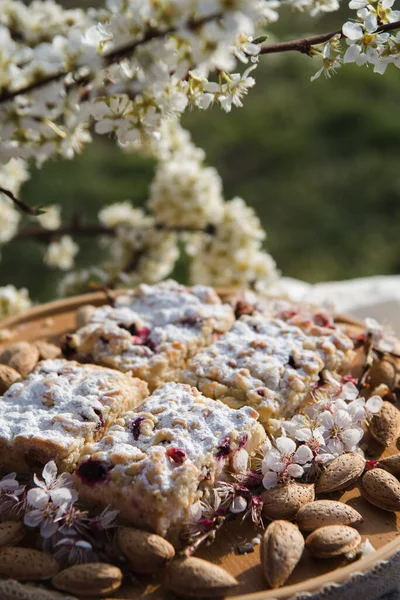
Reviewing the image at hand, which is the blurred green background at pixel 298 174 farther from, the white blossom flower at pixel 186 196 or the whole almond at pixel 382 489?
the whole almond at pixel 382 489

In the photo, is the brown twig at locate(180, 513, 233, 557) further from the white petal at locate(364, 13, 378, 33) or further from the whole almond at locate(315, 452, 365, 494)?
the white petal at locate(364, 13, 378, 33)

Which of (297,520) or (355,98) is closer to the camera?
(297,520)

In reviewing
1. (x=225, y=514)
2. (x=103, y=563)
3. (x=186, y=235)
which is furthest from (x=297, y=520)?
(x=186, y=235)

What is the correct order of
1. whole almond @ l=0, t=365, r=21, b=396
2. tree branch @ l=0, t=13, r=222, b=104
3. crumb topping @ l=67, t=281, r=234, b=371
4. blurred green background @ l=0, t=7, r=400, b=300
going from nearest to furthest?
tree branch @ l=0, t=13, r=222, b=104 < whole almond @ l=0, t=365, r=21, b=396 < crumb topping @ l=67, t=281, r=234, b=371 < blurred green background @ l=0, t=7, r=400, b=300

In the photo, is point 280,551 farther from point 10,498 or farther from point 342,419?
point 10,498

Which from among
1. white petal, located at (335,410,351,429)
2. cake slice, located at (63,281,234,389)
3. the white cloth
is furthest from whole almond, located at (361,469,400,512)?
the white cloth

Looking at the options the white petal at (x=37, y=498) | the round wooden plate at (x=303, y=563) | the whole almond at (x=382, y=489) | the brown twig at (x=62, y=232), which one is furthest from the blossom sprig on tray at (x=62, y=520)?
the brown twig at (x=62, y=232)

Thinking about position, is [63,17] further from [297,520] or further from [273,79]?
[273,79]
